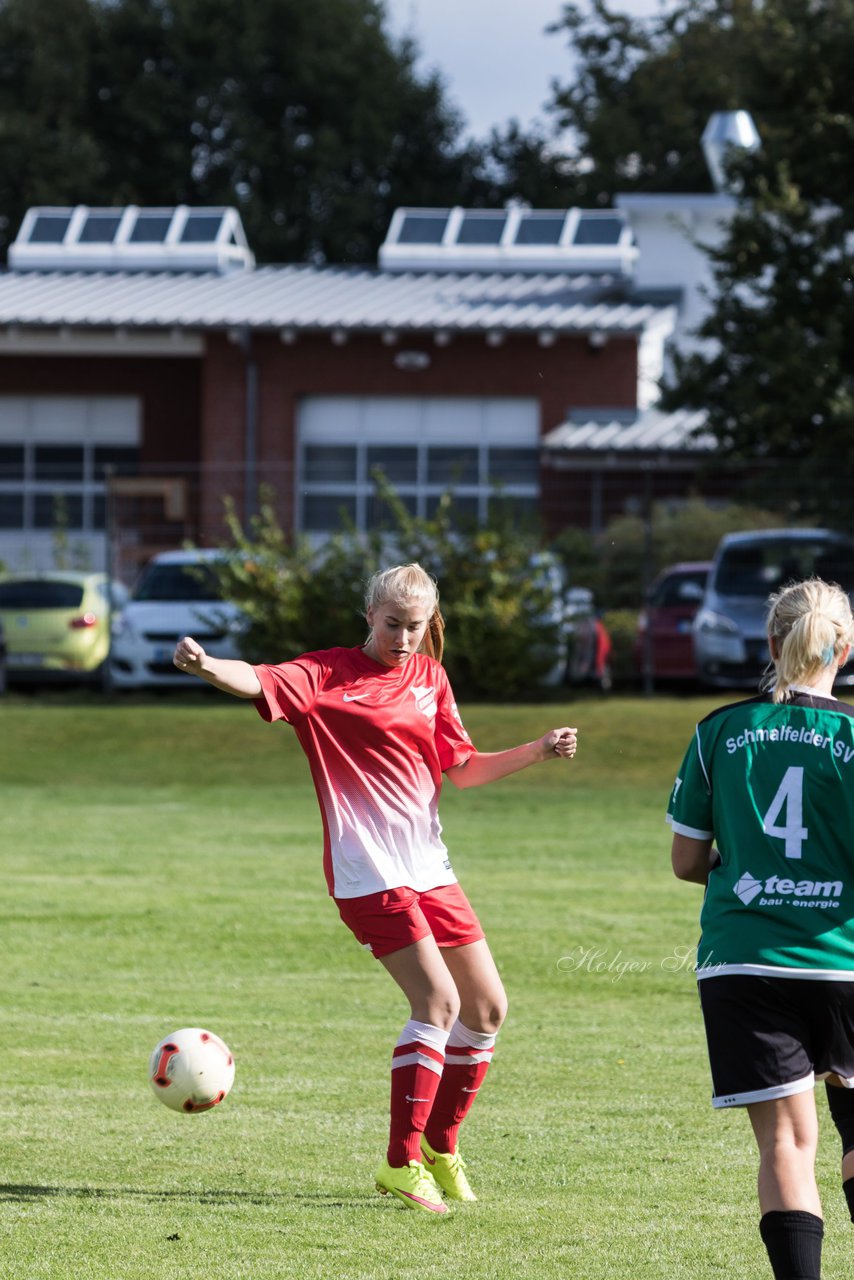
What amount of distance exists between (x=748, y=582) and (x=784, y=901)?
17.7m

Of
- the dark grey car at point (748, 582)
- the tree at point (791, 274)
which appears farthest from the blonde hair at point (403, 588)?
the tree at point (791, 274)

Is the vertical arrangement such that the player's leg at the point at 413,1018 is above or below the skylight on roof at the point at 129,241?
below

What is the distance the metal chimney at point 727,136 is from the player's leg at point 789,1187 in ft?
68.4

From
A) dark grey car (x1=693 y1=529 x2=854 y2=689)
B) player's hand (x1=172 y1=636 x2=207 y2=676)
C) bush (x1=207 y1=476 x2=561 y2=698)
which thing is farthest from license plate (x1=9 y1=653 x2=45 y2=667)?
player's hand (x1=172 y1=636 x2=207 y2=676)

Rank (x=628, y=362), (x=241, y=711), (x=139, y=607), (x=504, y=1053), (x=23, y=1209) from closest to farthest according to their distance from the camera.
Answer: (x=23, y=1209) < (x=504, y=1053) < (x=241, y=711) < (x=139, y=607) < (x=628, y=362)

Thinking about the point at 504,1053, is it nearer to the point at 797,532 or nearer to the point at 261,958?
the point at 261,958

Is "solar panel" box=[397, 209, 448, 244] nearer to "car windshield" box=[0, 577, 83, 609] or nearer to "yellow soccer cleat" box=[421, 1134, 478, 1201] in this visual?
"car windshield" box=[0, 577, 83, 609]

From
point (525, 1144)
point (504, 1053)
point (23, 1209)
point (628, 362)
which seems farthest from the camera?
point (628, 362)

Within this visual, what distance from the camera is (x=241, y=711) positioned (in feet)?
69.5

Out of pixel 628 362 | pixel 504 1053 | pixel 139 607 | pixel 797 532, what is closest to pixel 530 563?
pixel 797 532

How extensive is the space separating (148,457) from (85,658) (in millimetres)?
11188

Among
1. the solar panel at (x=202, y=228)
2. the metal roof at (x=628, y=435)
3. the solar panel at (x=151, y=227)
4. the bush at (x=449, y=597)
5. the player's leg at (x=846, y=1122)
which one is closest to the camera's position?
the player's leg at (x=846, y=1122)

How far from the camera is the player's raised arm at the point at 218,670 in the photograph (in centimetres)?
501

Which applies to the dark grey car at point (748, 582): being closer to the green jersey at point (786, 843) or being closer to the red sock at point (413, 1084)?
the red sock at point (413, 1084)
